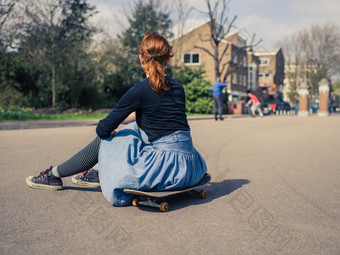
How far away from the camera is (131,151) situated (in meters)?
3.42

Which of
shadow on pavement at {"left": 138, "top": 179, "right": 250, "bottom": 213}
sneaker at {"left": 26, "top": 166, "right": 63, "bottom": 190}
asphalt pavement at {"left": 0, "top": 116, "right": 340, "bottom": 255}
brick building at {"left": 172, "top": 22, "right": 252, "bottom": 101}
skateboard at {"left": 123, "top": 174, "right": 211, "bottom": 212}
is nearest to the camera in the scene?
asphalt pavement at {"left": 0, "top": 116, "right": 340, "bottom": 255}

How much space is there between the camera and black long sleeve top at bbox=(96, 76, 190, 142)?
11.2 ft

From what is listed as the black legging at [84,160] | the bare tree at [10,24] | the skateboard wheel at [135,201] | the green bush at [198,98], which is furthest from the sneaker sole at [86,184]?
the green bush at [198,98]

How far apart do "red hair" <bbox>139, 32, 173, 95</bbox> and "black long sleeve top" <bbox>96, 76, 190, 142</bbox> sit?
0.08m

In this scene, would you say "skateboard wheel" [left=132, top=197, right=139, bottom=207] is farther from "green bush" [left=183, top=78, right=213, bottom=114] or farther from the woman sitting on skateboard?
"green bush" [left=183, top=78, right=213, bottom=114]

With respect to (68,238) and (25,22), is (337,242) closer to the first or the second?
(68,238)

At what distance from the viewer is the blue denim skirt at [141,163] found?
3.35m

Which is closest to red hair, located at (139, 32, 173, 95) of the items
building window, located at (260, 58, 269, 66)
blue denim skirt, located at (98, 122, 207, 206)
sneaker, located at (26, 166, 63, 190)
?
blue denim skirt, located at (98, 122, 207, 206)

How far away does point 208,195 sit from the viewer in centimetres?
409

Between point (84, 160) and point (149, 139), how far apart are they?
0.70 meters

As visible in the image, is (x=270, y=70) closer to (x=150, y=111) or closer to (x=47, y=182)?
(x=47, y=182)

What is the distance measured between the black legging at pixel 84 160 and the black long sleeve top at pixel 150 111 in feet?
0.77

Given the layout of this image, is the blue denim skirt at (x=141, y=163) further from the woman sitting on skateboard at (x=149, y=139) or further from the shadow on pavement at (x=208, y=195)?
the shadow on pavement at (x=208, y=195)

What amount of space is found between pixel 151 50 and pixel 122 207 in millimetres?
1449
